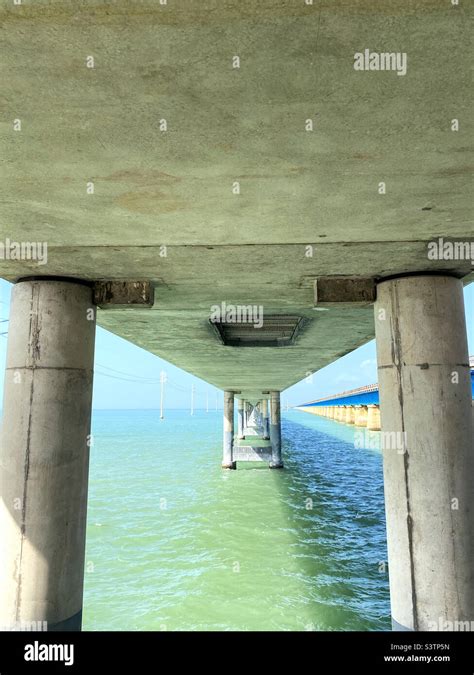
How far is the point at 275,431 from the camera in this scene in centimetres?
3444

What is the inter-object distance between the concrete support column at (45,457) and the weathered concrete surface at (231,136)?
743mm

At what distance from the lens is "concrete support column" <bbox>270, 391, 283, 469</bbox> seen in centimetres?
3231

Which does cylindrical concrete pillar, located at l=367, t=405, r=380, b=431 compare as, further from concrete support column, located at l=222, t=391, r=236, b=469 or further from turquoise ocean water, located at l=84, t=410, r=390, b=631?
turquoise ocean water, located at l=84, t=410, r=390, b=631

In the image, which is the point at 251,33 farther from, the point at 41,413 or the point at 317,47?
the point at 41,413

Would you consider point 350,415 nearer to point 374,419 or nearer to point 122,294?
point 374,419

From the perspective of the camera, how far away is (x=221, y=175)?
3.87m

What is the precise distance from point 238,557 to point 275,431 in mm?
21203

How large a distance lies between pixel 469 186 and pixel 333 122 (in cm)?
170

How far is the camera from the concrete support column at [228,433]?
106 ft

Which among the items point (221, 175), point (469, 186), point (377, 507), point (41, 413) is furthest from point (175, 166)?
point (377, 507)

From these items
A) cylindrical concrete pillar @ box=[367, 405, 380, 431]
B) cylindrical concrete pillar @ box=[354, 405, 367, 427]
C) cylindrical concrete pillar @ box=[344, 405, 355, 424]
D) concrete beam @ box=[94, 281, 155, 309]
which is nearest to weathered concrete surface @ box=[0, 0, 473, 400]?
concrete beam @ box=[94, 281, 155, 309]

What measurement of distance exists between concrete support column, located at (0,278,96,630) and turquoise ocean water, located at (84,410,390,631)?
4.55 metres

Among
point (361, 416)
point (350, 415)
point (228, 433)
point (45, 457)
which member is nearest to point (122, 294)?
point (45, 457)
